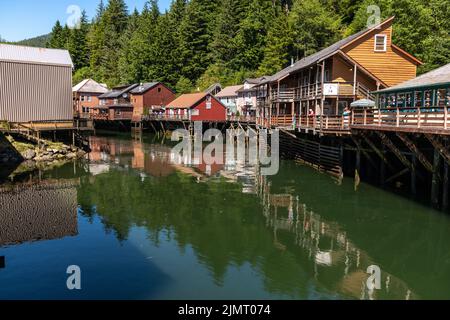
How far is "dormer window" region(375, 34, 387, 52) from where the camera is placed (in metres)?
35.0

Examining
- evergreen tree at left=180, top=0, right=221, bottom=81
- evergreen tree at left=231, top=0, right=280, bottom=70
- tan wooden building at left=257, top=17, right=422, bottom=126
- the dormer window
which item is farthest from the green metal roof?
evergreen tree at left=180, top=0, right=221, bottom=81

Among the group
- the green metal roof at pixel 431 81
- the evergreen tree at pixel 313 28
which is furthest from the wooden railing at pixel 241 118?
the green metal roof at pixel 431 81

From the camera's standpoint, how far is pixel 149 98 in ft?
273

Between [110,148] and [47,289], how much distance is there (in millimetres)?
41198

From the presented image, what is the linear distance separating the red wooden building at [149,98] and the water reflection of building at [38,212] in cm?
5520

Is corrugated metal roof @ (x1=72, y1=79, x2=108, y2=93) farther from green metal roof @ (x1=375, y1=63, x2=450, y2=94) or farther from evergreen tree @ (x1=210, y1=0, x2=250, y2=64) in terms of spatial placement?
green metal roof @ (x1=375, y1=63, x2=450, y2=94)

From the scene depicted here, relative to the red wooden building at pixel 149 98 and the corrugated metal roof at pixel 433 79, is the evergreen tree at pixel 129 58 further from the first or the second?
the corrugated metal roof at pixel 433 79

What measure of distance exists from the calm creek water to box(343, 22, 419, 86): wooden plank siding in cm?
1206

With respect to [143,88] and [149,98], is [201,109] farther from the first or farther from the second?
[143,88]

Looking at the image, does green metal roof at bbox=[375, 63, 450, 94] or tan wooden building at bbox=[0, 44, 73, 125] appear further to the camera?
tan wooden building at bbox=[0, 44, 73, 125]

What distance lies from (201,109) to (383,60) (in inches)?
1561

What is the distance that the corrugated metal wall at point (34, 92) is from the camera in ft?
127
